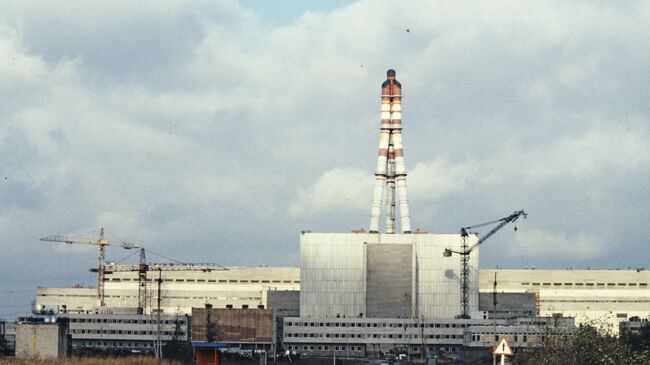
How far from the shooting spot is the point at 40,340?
118188 mm

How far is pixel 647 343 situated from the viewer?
151750mm

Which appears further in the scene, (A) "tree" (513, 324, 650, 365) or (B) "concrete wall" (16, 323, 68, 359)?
(B) "concrete wall" (16, 323, 68, 359)

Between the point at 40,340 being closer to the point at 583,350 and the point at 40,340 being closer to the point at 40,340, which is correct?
the point at 40,340

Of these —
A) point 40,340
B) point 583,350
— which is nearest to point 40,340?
point 40,340

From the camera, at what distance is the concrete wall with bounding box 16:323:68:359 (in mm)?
117375

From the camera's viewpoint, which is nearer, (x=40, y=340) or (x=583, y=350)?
(x=583, y=350)

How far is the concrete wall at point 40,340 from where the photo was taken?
117375 mm

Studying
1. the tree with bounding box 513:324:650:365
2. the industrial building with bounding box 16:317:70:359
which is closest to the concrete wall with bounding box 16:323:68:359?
the industrial building with bounding box 16:317:70:359

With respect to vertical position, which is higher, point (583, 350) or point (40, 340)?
point (583, 350)

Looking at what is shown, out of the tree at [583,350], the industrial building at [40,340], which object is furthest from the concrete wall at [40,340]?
the tree at [583,350]

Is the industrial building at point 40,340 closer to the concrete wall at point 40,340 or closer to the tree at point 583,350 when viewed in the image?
the concrete wall at point 40,340

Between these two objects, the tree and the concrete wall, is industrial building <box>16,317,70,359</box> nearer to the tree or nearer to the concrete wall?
the concrete wall

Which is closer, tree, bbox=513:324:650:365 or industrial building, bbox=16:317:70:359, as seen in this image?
tree, bbox=513:324:650:365

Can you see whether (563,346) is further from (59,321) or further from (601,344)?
→ (59,321)
